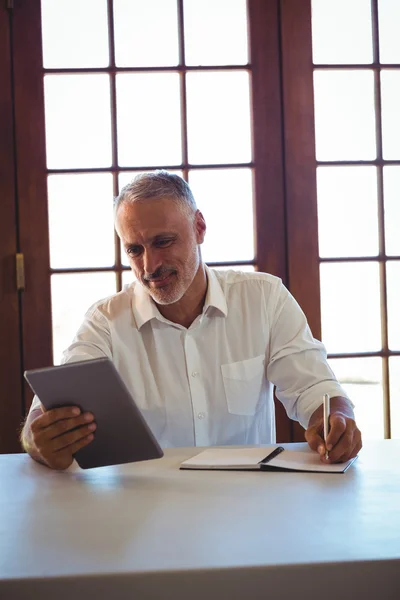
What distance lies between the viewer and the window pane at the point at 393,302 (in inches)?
101

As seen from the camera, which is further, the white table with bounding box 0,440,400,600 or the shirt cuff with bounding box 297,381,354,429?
the shirt cuff with bounding box 297,381,354,429

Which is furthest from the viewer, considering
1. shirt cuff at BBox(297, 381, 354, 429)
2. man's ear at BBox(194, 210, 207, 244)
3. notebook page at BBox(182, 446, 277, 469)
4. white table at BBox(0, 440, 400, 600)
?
man's ear at BBox(194, 210, 207, 244)

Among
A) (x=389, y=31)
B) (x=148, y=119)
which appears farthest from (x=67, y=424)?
(x=389, y=31)

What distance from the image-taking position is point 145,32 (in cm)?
246

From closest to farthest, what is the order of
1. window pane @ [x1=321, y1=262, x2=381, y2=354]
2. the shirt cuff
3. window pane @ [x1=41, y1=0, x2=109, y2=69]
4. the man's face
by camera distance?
the shirt cuff → the man's face → window pane @ [x1=41, y1=0, x2=109, y2=69] → window pane @ [x1=321, y1=262, x2=381, y2=354]

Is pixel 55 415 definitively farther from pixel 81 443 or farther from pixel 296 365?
pixel 296 365

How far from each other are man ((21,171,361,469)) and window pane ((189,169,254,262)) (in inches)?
19.9

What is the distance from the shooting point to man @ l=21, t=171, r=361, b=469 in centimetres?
185

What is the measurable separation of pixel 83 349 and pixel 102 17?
4.43 feet

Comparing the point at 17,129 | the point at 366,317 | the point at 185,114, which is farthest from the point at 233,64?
the point at 366,317

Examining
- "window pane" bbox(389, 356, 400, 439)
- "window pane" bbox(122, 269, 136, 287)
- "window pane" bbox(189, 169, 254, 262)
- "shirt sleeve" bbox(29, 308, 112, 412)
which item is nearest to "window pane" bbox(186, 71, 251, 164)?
"window pane" bbox(189, 169, 254, 262)

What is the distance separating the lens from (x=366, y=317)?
257cm

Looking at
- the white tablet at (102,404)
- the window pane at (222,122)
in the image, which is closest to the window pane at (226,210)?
the window pane at (222,122)

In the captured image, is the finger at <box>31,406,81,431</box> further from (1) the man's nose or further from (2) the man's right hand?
(1) the man's nose
